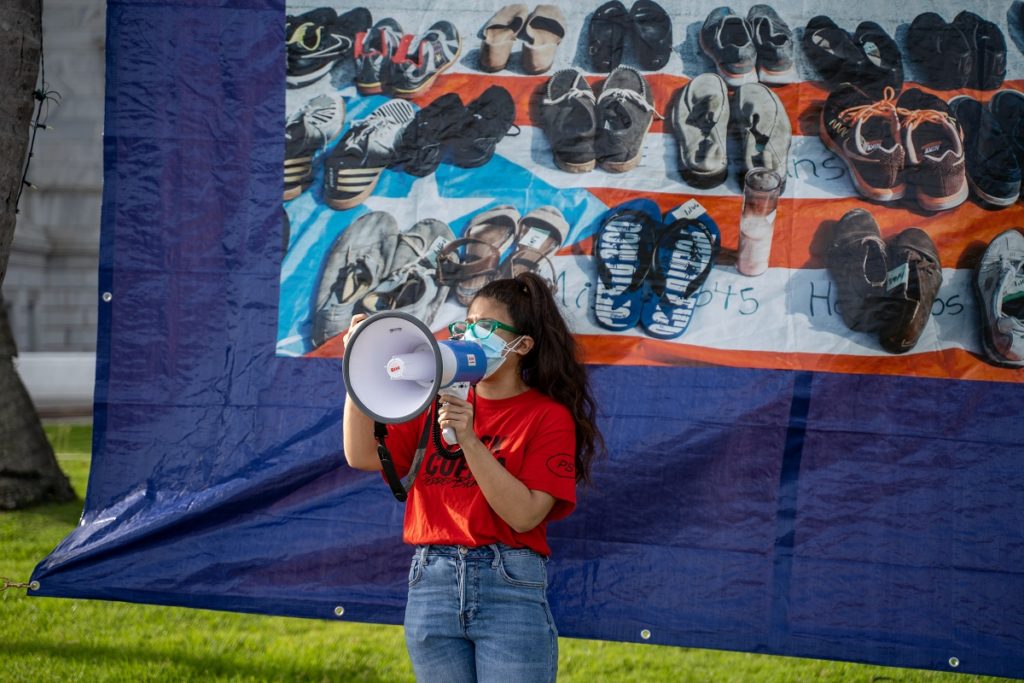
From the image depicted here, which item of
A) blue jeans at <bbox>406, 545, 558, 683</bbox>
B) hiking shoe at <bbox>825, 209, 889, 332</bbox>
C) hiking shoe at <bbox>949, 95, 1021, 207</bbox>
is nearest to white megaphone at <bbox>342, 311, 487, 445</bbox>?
blue jeans at <bbox>406, 545, 558, 683</bbox>

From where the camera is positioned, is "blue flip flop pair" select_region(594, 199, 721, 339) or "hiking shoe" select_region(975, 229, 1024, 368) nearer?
"hiking shoe" select_region(975, 229, 1024, 368)

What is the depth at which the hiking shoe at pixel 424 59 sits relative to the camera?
3.34m

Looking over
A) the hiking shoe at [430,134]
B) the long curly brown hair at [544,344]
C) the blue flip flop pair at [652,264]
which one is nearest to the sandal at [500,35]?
the hiking shoe at [430,134]

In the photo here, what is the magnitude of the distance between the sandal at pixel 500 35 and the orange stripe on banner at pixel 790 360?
939 millimetres

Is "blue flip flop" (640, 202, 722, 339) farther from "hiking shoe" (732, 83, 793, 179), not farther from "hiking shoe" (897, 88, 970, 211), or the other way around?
"hiking shoe" (897, 88, 970, 211)

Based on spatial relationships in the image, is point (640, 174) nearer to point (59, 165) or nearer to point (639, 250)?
point (639, 250)

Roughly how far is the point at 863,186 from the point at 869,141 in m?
0.14

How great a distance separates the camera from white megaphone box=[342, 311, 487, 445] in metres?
2.22

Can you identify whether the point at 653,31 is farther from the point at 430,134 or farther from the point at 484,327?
the point at 484,327

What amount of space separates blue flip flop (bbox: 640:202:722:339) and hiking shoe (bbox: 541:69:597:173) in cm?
36

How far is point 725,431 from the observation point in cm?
323

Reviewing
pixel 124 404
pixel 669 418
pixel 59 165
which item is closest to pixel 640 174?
pixel 669 418

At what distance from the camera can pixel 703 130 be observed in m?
3.25

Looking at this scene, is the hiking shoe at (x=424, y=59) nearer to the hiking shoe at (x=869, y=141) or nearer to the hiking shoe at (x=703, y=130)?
the hiking shoe at (x=703, y=130)
